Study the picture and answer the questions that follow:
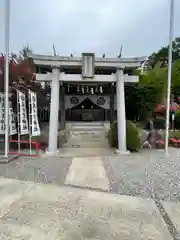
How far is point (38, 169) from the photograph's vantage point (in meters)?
5.64

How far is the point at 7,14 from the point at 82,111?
11003 mm

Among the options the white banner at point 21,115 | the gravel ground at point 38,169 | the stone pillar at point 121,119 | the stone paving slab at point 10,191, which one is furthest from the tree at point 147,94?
the stone paving slab at point 10,191

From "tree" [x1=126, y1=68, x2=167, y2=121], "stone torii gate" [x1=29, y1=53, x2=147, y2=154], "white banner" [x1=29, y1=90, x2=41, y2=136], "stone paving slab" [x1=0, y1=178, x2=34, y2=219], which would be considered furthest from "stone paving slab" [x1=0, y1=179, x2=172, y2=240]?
"tree" [x1=126, y1=68, x2=167, y2=121]

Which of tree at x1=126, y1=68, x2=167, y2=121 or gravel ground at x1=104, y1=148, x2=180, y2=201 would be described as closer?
gravel ground at x1=104, y1=148, x2=180, y2=201

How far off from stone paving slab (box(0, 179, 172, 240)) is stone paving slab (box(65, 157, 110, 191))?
553mm

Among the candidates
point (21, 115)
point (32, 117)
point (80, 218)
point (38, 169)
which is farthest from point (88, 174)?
point (21, 115)

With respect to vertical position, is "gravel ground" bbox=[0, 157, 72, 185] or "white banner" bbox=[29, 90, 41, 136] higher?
"white banner" bbox=[29, 90, 41, 136]

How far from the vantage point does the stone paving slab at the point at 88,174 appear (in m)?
4.53

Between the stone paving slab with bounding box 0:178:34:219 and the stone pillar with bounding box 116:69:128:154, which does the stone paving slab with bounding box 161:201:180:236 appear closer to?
the stone paving slab with bounding box 0:178:34:219

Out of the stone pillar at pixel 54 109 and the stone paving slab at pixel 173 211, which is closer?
the stone paving slab at pixel 173 211

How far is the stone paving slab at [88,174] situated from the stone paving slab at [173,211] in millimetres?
1173

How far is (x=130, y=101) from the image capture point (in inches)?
598

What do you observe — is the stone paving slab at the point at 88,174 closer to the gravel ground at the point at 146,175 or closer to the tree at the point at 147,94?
the gravel ground at the point at 146,175

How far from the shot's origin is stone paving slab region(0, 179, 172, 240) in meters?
2.58
